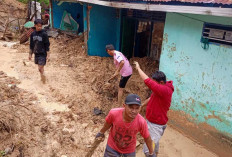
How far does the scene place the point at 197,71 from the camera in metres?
4.46

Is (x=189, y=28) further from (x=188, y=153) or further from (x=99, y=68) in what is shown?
(x=99, y=68)

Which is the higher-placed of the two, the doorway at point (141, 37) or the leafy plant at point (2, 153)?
the doorway at point (141, 37)

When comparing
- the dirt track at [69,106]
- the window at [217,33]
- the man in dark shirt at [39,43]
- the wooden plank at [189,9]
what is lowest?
the dirt track at [69,106]

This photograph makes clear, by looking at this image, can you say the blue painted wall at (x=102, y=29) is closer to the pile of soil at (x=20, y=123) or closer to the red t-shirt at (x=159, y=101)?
the pile of soil at (x=20, y=123)

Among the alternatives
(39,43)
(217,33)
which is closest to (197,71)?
(217,33)

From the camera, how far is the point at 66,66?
7840 millimetres

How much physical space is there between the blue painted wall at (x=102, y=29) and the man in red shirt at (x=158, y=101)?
235 inches

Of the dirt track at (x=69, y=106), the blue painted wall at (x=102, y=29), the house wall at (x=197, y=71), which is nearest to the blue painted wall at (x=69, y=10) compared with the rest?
the blue painted wall at (x=102, y=29)

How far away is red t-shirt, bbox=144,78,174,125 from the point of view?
9.64 feet

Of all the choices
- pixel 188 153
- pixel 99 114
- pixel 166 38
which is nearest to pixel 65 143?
pixel 99 114

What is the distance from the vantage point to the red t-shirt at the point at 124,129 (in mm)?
2443

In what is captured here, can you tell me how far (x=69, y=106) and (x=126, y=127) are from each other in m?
2.98

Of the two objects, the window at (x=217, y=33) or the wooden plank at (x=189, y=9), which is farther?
the window at (x=217, y=33)

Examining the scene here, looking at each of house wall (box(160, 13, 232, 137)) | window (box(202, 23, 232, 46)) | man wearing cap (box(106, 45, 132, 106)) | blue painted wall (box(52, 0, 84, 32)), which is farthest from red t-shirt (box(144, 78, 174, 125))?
blue painted wall (box(52, 0, 84, 32))
